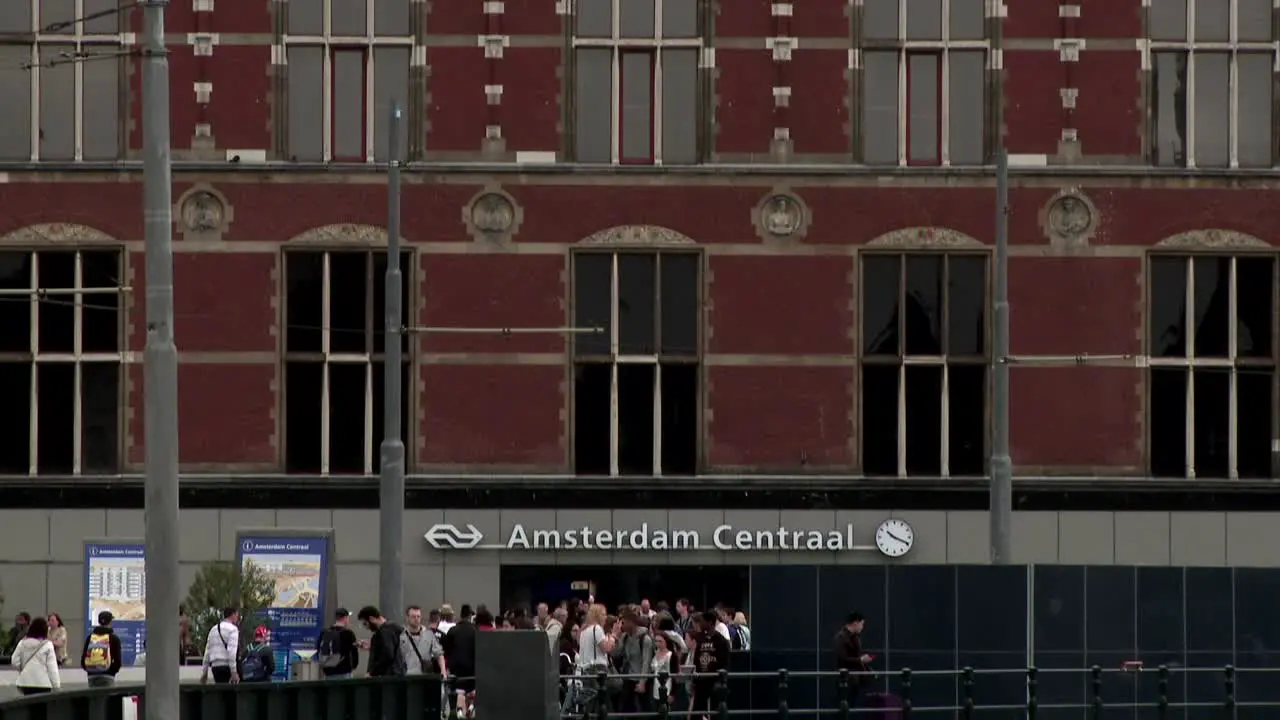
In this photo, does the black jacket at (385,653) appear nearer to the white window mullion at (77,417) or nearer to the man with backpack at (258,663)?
the man with backpack at (258,663)

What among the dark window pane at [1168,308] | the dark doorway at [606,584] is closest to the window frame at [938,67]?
the dark window pane at [1168,308]

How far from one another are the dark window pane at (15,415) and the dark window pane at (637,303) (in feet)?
28.9

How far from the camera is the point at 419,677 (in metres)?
28.0

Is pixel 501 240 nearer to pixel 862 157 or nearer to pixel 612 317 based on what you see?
pixel 612 317

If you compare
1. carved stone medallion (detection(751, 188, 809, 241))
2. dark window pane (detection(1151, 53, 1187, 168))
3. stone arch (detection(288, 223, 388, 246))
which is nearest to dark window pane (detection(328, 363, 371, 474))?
stone arch (detection(288, 223, 388, 246))

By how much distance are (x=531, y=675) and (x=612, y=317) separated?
19596 mm

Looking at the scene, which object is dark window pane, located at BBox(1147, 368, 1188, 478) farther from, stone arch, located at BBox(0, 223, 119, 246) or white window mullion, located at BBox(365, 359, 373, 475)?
stone arch, located at BBox(0, 223, 119, 246)

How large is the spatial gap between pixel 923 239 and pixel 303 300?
927 cm

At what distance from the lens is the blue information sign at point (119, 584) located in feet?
123

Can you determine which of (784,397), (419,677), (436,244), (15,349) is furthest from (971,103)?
(419,677)

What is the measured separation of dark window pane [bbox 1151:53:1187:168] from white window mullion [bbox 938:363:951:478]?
454 cm

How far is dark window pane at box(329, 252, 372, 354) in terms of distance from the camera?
139 feet

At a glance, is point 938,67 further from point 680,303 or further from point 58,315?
point 58,315

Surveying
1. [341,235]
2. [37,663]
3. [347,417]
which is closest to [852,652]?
[37,663]
